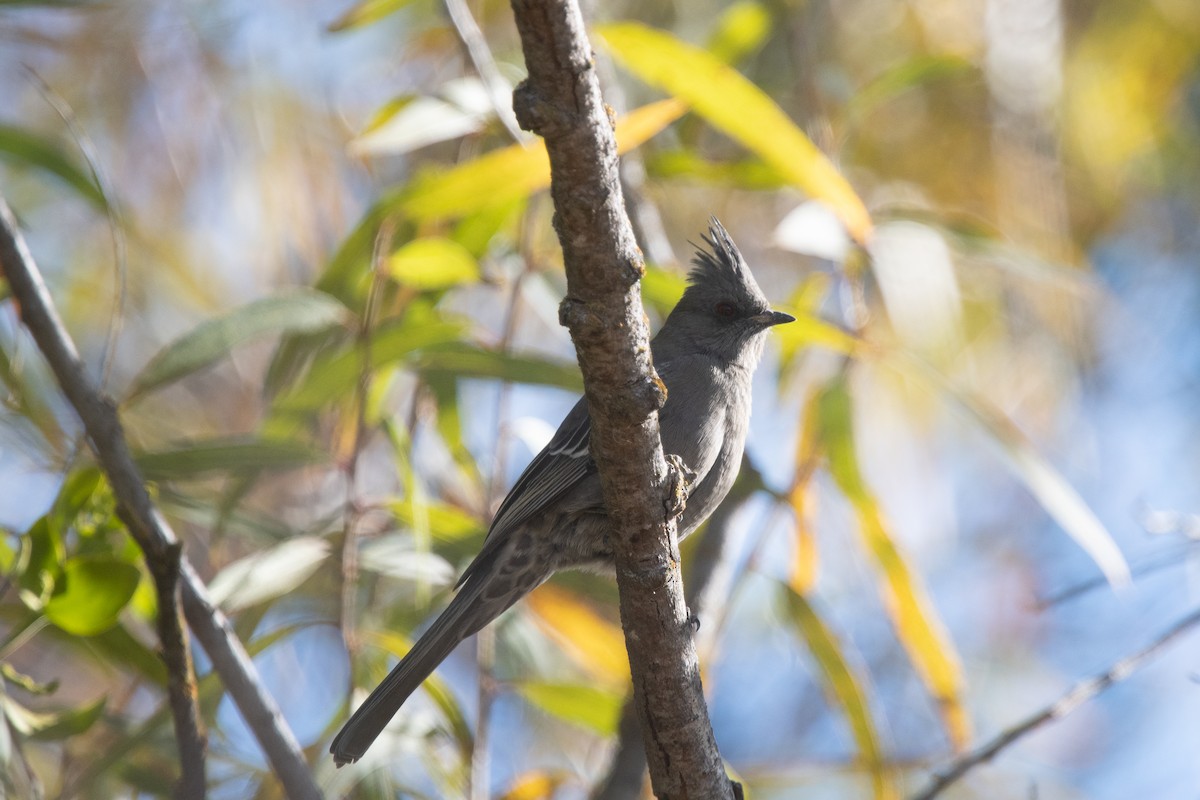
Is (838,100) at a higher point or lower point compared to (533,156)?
higher

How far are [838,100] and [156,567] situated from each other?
513 centimetres

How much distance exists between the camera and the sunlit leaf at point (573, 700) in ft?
14.3

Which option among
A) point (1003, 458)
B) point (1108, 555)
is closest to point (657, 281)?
point (1003, 458)

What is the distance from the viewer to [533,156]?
4109 mm

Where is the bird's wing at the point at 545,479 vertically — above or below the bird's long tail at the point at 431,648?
above

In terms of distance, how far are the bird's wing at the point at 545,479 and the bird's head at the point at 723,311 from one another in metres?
0.72

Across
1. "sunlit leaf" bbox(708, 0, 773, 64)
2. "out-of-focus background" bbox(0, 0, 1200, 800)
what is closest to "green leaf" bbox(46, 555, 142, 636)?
"out-of-focus background" bbox(0, 0, 1200, 800)

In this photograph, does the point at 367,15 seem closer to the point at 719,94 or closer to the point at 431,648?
the point at 719,94

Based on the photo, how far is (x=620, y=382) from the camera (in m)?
2.42

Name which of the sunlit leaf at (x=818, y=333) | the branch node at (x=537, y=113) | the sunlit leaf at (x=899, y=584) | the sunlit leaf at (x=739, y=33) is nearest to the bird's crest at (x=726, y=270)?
the sunlit leaf at (x=818, y=333)

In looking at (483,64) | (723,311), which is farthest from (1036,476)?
(483,64)

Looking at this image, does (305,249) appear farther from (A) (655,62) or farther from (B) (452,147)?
(A) (655,62)

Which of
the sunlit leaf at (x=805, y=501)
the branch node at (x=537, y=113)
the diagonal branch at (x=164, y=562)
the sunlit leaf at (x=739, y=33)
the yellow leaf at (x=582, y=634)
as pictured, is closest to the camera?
the branch node at (x=537, y=113)

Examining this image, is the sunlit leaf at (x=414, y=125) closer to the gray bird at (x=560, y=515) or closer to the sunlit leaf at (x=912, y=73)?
the gray bird at (x=560, y=515)
